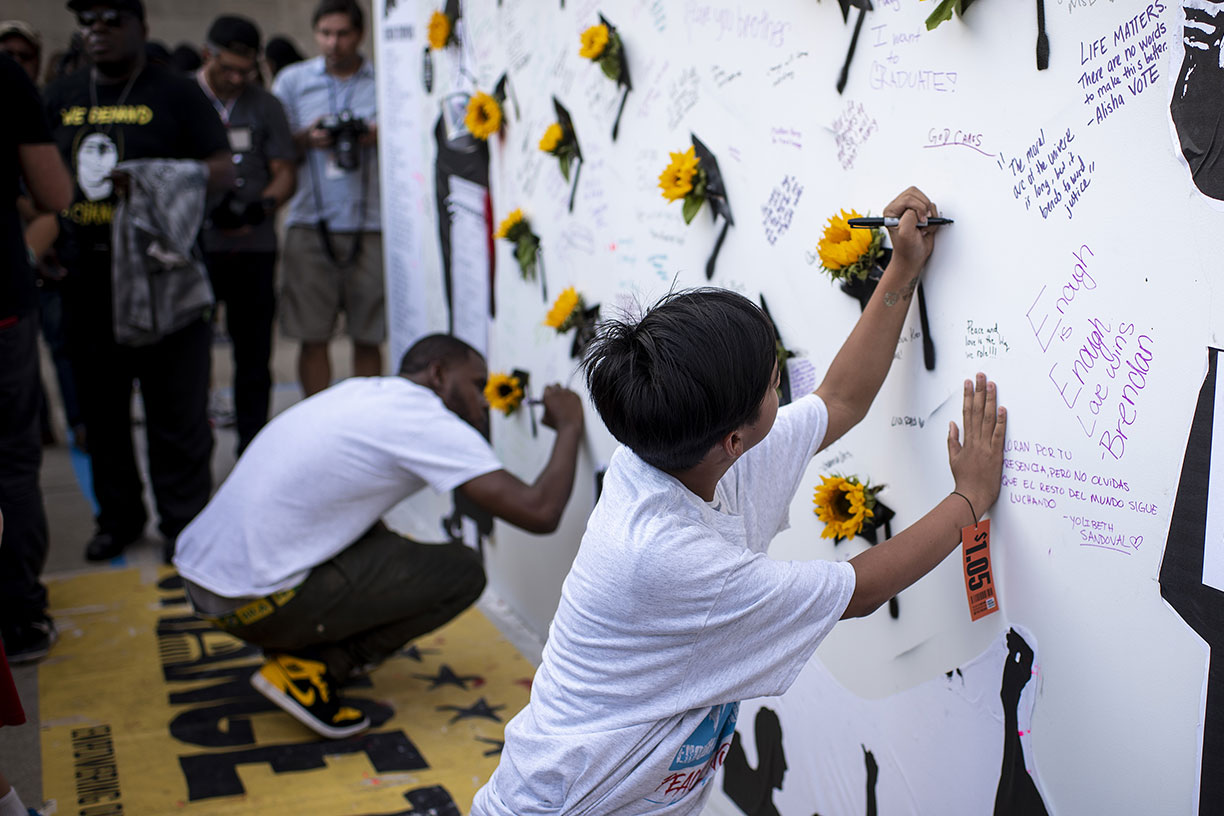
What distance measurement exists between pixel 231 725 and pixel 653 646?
6.22 ft

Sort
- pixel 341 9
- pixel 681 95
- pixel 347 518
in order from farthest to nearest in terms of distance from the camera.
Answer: pixel 341 9
pixel 347 518
pixel 681 95

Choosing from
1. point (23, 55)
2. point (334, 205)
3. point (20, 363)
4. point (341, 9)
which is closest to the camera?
point (20, 363)

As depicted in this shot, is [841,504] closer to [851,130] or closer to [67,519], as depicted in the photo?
[851,130]

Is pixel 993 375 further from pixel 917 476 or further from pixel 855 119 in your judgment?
pixel 855 119

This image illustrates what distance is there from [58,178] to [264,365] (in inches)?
69.6

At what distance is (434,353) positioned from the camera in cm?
302

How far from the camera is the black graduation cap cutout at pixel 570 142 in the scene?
9.94 ft

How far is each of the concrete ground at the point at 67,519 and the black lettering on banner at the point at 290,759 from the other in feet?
1.14

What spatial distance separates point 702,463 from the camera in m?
1.55

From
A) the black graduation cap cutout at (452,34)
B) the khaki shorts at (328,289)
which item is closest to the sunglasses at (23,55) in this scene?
the khaki shorts at (328,289)

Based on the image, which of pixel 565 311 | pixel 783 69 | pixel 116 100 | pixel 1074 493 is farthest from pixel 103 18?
pixel 1074 493

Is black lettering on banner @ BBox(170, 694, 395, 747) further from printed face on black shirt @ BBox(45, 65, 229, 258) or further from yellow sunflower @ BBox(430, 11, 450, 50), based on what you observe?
yellow sunflower @ BBox(430, 11, 450, 50)

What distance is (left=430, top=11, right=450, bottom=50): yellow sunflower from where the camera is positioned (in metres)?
3.89

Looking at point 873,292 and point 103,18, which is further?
point 103,18
